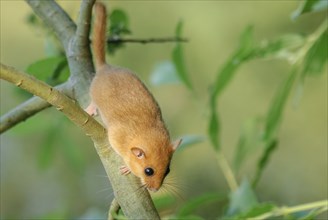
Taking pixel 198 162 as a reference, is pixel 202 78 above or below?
above

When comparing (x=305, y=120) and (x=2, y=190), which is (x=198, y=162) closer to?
(x=305, y=120)

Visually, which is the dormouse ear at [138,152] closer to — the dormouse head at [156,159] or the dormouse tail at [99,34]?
the dormouse head at [156,159]

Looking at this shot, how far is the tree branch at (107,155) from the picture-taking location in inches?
39.4

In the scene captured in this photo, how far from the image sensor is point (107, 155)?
1.20 meters

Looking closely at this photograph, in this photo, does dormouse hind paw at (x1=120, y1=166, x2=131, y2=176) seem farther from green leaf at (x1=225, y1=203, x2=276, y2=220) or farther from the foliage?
the foliage

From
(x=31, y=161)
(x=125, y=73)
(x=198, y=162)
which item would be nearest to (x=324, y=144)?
(x=198, y=162)

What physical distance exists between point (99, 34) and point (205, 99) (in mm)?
2596

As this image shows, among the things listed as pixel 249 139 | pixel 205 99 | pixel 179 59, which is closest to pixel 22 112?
pixel 179 59

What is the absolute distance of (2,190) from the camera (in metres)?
4.93

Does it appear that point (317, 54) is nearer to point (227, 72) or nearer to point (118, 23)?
point (227, 72)

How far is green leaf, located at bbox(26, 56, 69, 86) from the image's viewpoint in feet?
5.40

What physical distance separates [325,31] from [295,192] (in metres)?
3.14

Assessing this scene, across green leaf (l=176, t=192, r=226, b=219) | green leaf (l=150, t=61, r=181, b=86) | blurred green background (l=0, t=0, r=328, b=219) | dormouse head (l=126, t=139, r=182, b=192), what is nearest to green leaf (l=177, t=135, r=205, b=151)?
dormouse head (l=126, t=139, r=182, b=192)

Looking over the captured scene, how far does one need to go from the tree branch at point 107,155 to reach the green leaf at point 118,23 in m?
0.72
